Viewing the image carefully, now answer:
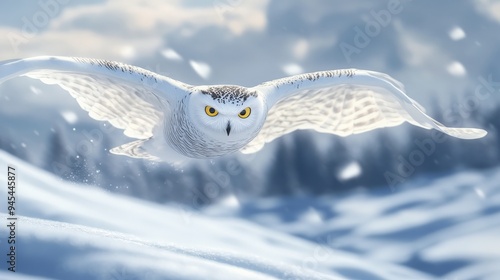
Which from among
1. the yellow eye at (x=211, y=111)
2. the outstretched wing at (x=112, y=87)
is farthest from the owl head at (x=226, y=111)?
the outstretched wing at (x=112, y=87)

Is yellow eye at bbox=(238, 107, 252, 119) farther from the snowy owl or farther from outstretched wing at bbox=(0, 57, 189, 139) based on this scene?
outstretched wing at bbox=(0, 57, 189, 139)

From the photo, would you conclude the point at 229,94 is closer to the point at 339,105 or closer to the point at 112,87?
the point at 112,87

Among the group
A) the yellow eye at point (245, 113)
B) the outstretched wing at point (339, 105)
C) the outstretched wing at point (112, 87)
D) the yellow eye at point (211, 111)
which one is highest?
the outstretched wing at point (339, 105)

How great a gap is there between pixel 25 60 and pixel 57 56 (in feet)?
0.63

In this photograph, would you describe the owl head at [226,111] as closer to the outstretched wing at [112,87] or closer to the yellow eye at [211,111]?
the yellow eye at [211,111]

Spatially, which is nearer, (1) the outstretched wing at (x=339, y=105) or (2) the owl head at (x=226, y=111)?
(2) the owl head at (x=226, y=111)

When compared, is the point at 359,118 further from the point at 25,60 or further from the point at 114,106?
the point at 25,60

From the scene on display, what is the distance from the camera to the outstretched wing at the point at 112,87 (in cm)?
377

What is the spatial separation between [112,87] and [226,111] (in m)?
0.98

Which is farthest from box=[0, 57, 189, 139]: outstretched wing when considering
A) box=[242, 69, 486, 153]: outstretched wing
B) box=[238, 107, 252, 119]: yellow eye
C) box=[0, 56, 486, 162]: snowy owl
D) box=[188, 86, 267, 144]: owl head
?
box=[242, 69, 486, 153]: outstretched wing

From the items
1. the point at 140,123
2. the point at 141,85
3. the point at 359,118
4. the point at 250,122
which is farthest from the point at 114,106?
the point at 359,118

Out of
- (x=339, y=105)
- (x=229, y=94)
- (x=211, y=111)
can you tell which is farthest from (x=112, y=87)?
(x=339, y=105)

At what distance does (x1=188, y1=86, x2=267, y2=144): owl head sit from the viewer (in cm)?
369

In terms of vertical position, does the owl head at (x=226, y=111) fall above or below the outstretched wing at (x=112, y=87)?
below
